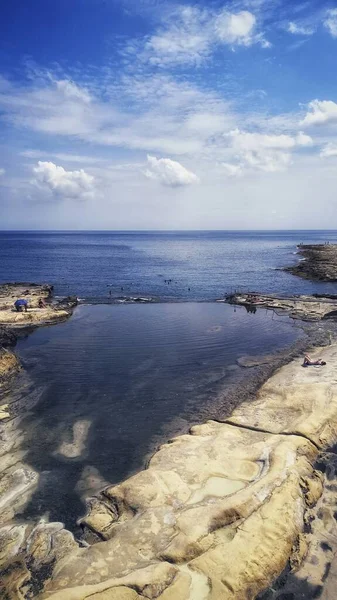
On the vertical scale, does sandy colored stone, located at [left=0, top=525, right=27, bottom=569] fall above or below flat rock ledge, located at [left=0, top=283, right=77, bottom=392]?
below

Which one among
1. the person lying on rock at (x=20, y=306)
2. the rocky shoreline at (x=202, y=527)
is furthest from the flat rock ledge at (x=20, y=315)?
the rocky shoreline at (x=202, y=527)

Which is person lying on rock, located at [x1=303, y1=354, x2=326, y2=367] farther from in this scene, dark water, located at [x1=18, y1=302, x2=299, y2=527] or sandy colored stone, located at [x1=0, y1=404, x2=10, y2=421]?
sandy colored stone, located at [x1=0, y1=404, x2=10, y2=421]

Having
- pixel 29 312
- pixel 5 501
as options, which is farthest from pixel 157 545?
pixel 29 312

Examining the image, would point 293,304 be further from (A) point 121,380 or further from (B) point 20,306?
(B) point 20,306

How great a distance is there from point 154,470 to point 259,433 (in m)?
6.44

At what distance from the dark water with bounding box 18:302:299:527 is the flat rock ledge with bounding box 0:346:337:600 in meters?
1.98

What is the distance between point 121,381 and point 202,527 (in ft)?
53.7

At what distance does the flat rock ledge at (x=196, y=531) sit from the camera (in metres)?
11.9

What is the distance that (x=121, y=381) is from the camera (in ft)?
95.6

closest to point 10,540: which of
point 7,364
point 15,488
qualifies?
point 15,488

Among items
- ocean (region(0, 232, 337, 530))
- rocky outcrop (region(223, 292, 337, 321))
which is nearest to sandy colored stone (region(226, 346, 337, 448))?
ocean (region(0, 232, 337, 530))

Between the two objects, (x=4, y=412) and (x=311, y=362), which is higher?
(x=311, y=362)

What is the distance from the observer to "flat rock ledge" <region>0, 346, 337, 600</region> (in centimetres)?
1186

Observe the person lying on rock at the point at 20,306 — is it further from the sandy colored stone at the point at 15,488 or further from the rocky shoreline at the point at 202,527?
the sandy colored stone at the point at 15,488
